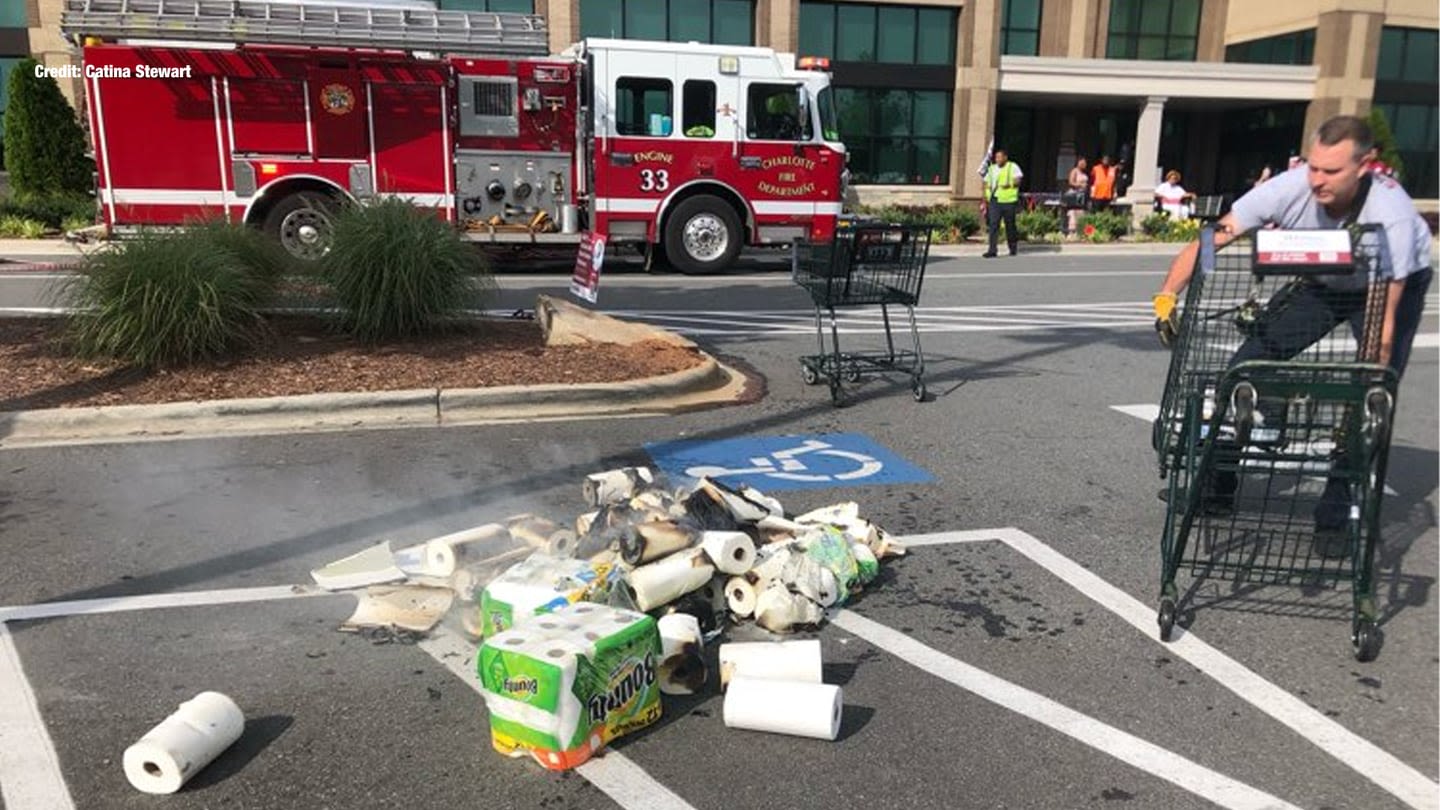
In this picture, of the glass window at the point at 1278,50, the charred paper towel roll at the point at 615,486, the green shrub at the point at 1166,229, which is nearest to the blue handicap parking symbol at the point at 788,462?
the charred paper towel roll at the point at 615,486

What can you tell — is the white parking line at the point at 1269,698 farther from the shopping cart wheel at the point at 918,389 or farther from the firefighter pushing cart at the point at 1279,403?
the shopping cart wheel at the point at 918,389

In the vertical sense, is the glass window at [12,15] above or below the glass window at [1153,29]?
below

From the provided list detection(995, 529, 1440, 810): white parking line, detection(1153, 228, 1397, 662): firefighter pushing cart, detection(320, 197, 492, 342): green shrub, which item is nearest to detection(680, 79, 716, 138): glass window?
detection(320, 197, 492, 342): green shrub

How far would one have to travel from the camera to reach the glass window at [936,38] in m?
29.5

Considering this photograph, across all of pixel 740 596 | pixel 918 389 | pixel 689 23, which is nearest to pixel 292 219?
pixel 918 389

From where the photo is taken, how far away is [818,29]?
95.3 feet

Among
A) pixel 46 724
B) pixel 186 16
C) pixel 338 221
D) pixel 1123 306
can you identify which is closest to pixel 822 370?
pixel 338 221

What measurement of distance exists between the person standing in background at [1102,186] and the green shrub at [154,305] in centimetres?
2491

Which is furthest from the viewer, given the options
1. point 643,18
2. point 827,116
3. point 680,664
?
point 643,18

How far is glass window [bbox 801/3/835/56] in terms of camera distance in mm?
28891

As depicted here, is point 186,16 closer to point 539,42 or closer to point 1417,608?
point 539,42

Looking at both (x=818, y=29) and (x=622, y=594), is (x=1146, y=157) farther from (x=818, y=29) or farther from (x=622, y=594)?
(x=622, y=594)

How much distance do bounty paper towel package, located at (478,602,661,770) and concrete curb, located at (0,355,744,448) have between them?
12.7ft

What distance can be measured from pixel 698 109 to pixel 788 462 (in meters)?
10.1
